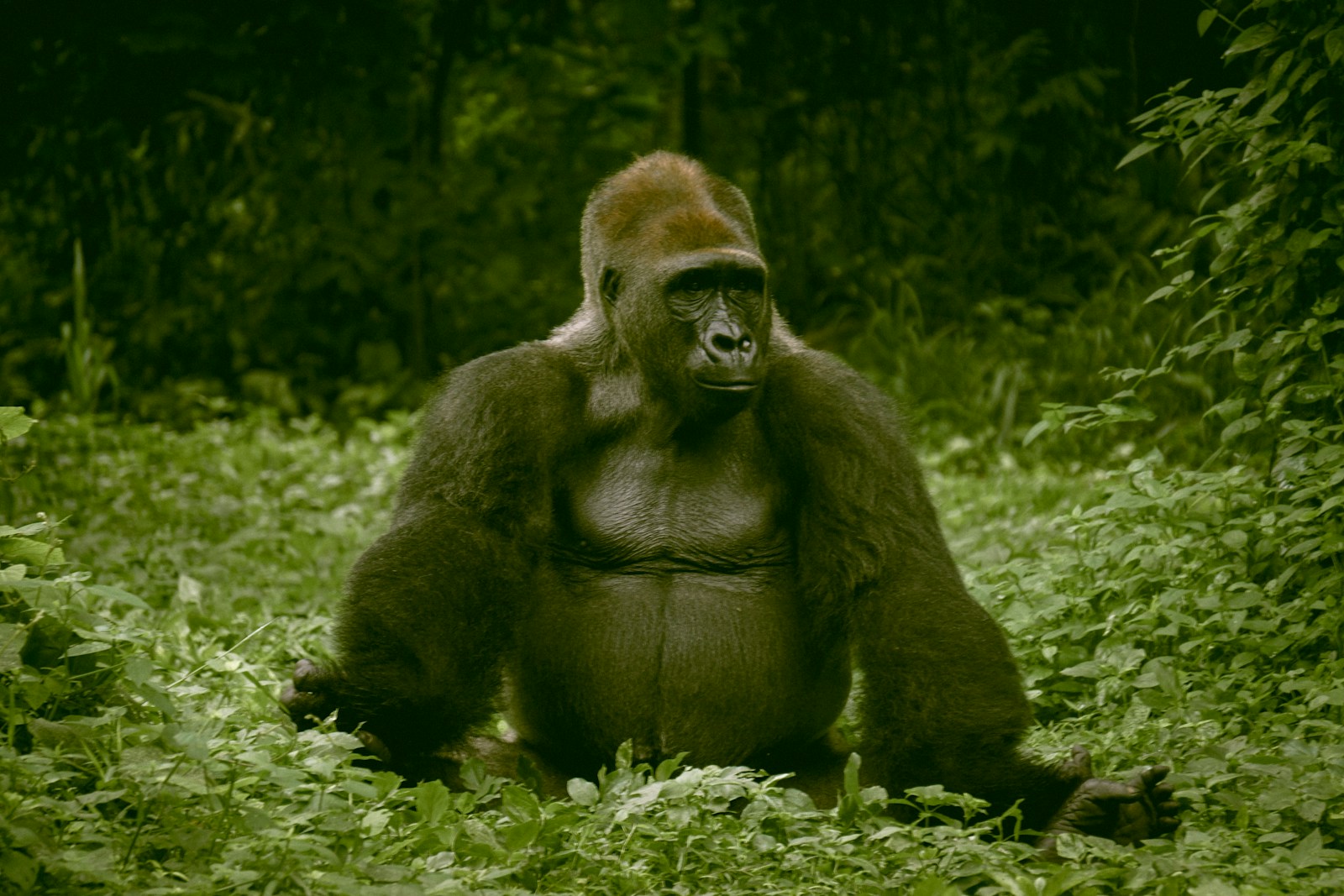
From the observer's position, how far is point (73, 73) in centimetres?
942

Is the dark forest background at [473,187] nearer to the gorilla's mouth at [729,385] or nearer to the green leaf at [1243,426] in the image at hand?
the green leaf at [1243,426]

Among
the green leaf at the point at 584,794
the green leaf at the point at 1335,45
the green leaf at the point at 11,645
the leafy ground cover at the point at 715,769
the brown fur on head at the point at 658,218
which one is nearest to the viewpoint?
the leafy ground cover at the point at 715,769

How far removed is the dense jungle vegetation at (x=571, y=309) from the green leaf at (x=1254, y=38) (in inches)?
0.6

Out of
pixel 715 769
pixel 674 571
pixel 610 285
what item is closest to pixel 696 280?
pixel 610 285

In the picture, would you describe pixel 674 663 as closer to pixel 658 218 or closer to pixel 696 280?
pixel 696 280

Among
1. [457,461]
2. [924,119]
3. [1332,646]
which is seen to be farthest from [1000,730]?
[924,119]

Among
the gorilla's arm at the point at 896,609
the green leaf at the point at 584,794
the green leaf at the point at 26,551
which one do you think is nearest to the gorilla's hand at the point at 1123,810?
the gorilla's arm at the point at 896,609

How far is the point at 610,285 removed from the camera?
3.64m

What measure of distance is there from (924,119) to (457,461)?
7535mm

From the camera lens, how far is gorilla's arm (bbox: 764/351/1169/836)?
3191 mm

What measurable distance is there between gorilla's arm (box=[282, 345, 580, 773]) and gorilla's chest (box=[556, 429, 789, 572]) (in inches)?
4.4

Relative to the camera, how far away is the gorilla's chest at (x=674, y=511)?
349cm

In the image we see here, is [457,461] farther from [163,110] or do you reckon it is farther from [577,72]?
[577,72]

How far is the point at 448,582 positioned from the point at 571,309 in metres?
7.04
